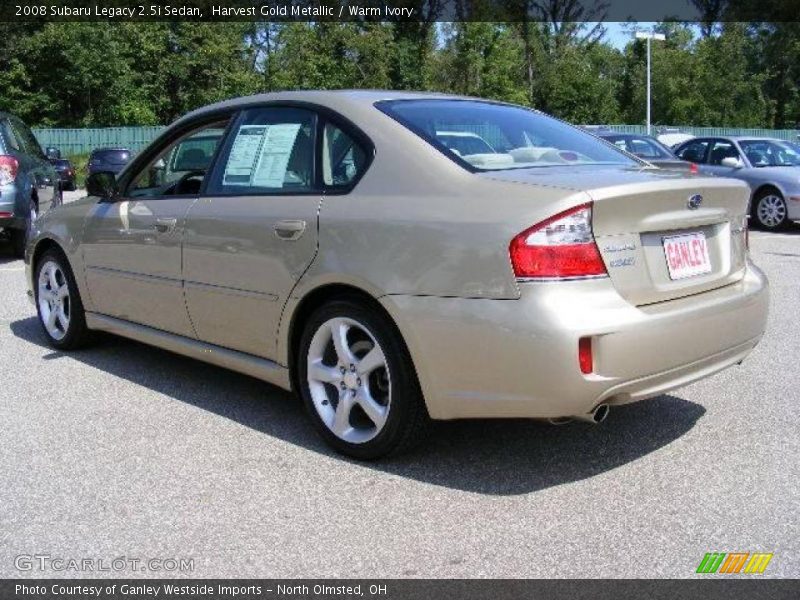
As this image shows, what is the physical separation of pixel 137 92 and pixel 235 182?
4171 centimetres

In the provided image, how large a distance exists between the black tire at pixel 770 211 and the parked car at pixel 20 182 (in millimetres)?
10392

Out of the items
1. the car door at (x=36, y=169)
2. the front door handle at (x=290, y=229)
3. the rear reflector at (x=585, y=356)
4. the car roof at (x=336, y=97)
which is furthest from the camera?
the car door at (x=36, y=169)

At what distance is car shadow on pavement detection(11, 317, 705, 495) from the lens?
354 cm

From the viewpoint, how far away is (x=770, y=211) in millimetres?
13305

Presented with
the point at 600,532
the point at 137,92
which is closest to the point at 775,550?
the point at 600,532

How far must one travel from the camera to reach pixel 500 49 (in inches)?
1923

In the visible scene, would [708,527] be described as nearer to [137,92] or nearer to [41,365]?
[41,365]

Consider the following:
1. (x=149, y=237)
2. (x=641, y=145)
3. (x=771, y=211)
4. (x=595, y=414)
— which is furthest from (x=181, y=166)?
(x=641, y=145)

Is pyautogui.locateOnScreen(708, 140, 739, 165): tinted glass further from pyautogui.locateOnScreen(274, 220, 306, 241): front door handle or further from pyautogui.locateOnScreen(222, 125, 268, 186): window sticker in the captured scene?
pyautogui.locateOnScreen(274, 220, 306, 241): front door handle

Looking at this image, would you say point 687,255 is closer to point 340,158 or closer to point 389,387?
point 389,387

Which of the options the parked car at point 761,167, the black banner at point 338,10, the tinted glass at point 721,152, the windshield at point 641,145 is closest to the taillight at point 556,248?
the parked car at point 761,167

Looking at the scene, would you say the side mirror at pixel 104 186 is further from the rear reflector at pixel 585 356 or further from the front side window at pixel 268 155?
the rear reflector at pixel 585 356

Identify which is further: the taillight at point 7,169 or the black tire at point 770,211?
the black tire at point 770,211

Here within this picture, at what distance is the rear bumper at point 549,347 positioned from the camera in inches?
120
